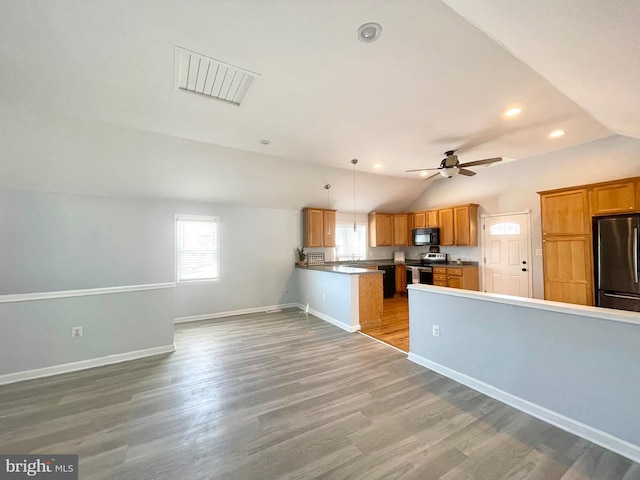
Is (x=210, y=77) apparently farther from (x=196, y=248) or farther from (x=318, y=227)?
(x=318, y=227)

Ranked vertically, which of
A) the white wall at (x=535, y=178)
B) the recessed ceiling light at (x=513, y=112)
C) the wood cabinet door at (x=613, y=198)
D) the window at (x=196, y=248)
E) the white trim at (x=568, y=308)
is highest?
the recessed ceiling light at (x=513, y=112)

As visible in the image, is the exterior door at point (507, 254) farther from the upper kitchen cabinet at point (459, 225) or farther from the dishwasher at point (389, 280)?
the dishwasher at point (389, 280)

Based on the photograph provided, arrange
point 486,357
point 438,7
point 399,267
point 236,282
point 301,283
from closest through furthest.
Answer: point 438,7 < point 486,357 < point 236,282 < point 301,283 < point 399,267

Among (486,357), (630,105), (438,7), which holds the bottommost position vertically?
(486,357)

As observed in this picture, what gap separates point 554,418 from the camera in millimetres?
2020

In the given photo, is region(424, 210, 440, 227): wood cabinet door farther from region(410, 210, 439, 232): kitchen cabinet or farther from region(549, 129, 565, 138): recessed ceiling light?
region(549, 129, 565, 138): recessed ceiling light

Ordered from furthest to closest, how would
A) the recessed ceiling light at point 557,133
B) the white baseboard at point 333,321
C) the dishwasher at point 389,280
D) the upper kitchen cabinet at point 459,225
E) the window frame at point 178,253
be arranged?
the dishwasher at point 389,280
the upper kitchen cabinet at point 459,225
the window frame at point 178,253
the white baseboard at point 333,321
the recessed ceiling light at point 557,133

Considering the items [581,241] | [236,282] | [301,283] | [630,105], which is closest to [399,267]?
[301,283]

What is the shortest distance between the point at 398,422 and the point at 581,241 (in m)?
4.34

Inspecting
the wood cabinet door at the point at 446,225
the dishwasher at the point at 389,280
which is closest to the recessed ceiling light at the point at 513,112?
the wood cabinet door at the point at 446,225

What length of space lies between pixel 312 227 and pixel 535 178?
4748mm

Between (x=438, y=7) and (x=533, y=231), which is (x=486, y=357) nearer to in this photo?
(x=438, y=7)

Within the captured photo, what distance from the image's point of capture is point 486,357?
96.4 inches

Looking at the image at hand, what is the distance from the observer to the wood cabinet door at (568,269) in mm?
3980
